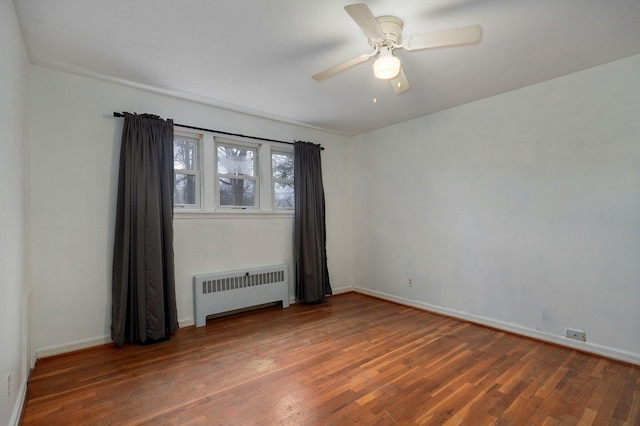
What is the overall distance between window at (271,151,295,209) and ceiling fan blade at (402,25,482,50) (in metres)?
2.60

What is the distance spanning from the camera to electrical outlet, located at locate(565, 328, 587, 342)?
2.74 meters

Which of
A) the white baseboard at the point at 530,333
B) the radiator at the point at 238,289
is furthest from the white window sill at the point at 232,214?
the white baseboard at the point at 530,333

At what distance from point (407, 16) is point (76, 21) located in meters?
2.21

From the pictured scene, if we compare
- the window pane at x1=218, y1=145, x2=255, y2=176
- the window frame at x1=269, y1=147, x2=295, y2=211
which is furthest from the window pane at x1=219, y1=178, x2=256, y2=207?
the window frame at x1=269, y1=147, x2=295, y2=211

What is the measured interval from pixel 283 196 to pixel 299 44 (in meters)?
2.33

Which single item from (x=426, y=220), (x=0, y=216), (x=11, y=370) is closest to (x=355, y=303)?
(x=426, y=220)

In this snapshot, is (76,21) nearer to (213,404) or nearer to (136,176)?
(136,176)

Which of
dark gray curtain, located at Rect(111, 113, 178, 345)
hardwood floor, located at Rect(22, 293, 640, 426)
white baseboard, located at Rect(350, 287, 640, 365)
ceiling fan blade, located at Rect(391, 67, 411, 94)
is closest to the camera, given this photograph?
hardwood floor, located at Rect(22, 293, 640, 426)

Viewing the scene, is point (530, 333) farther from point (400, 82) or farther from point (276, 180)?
point (276, 180)

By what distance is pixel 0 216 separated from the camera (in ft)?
4.91

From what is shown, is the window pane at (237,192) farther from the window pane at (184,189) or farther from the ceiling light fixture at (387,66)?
the ceiling light fixture at (387,66)

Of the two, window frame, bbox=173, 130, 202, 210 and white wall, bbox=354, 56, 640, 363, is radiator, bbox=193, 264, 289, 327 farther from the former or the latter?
white wall, bbox=354, 56, 640, 363

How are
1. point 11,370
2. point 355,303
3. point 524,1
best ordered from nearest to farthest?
point 11,370 → point 524,1 → point 355,303

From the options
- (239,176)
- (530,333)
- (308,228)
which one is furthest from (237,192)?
(530,333)
